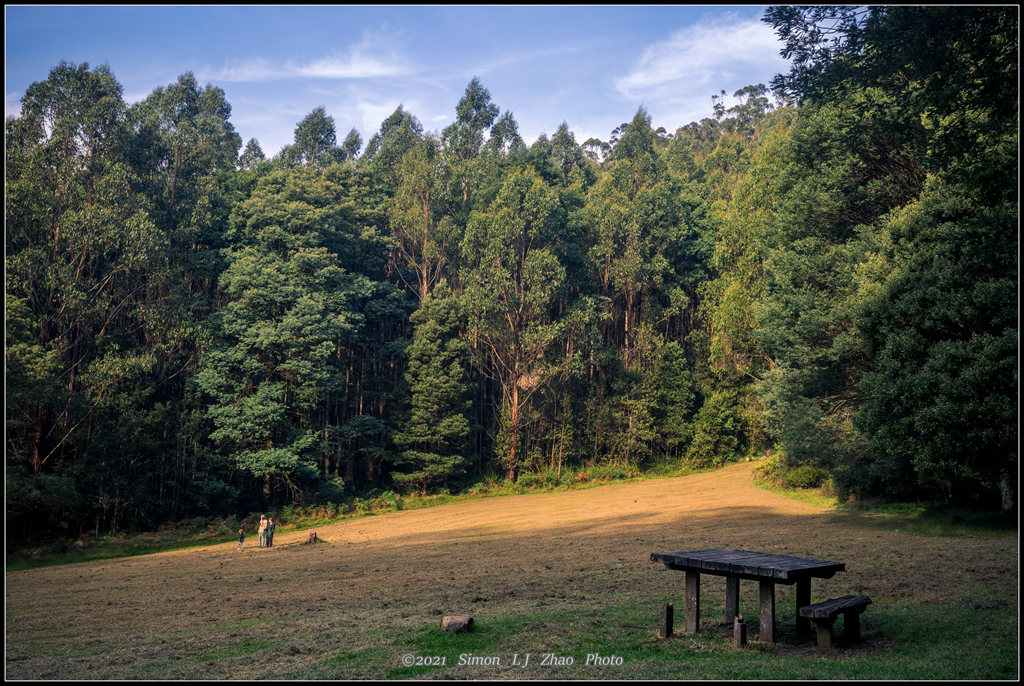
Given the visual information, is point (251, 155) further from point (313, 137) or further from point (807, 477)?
point (807, 477)

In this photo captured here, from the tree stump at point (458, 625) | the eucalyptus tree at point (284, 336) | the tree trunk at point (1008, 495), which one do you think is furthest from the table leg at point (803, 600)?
the eucalyptus tree at point (284, 336)

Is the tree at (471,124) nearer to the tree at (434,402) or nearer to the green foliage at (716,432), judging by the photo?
the tree at (434,402)

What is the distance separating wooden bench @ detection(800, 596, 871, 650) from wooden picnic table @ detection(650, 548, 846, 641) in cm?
34

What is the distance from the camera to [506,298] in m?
42.3

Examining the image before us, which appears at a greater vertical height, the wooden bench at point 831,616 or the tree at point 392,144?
the tree at point 392,144

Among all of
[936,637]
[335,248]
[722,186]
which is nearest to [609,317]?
[335,248]

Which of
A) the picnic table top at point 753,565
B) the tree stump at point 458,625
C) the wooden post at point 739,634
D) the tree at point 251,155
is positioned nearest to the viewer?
the picnic table top at point 753,565

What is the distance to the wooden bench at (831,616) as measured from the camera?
7.89 metres

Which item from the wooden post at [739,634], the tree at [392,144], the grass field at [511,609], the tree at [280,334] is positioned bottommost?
the grass field at [511,609]

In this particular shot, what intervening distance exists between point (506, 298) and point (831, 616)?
35.2m

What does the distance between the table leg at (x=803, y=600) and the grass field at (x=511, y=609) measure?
0.96 ft

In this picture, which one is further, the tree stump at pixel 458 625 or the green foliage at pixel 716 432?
the green foliage at pixel 716 432

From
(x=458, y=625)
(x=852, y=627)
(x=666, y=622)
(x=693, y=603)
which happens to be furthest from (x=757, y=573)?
(x=458, y=625)

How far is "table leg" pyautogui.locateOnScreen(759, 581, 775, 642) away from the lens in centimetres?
826
